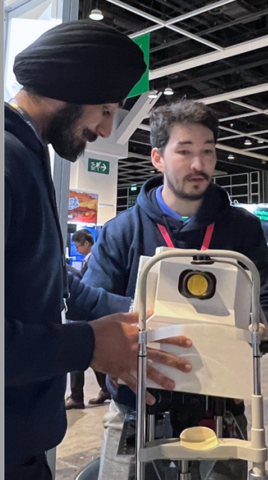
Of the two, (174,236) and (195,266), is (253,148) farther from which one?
(195,266)

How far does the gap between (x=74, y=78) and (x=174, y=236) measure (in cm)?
52

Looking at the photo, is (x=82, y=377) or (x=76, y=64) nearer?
(x=76, y=64)

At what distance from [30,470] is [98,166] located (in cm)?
88

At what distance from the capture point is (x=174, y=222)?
1.39 meters

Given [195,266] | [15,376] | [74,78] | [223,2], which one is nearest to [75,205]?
[74,78]

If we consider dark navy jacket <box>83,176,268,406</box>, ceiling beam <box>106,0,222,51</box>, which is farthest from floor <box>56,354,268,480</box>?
ceiling beam <box>106,0,222,51</box>

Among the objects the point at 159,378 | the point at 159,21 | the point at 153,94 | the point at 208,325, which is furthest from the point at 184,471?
the point at 159,21

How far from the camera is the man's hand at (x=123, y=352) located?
0.94 m

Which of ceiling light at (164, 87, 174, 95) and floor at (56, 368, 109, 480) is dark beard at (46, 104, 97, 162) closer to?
ceiling light at (164, 87, 174, 95)

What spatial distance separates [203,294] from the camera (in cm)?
102

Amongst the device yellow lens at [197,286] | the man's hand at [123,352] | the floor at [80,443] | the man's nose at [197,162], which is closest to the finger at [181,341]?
the man's hand at [123,352]

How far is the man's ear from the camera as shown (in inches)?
55.3

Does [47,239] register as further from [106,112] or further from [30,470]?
[30,470]

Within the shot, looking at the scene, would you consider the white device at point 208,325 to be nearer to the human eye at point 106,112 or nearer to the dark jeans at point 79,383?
the human eye at point 106,112
